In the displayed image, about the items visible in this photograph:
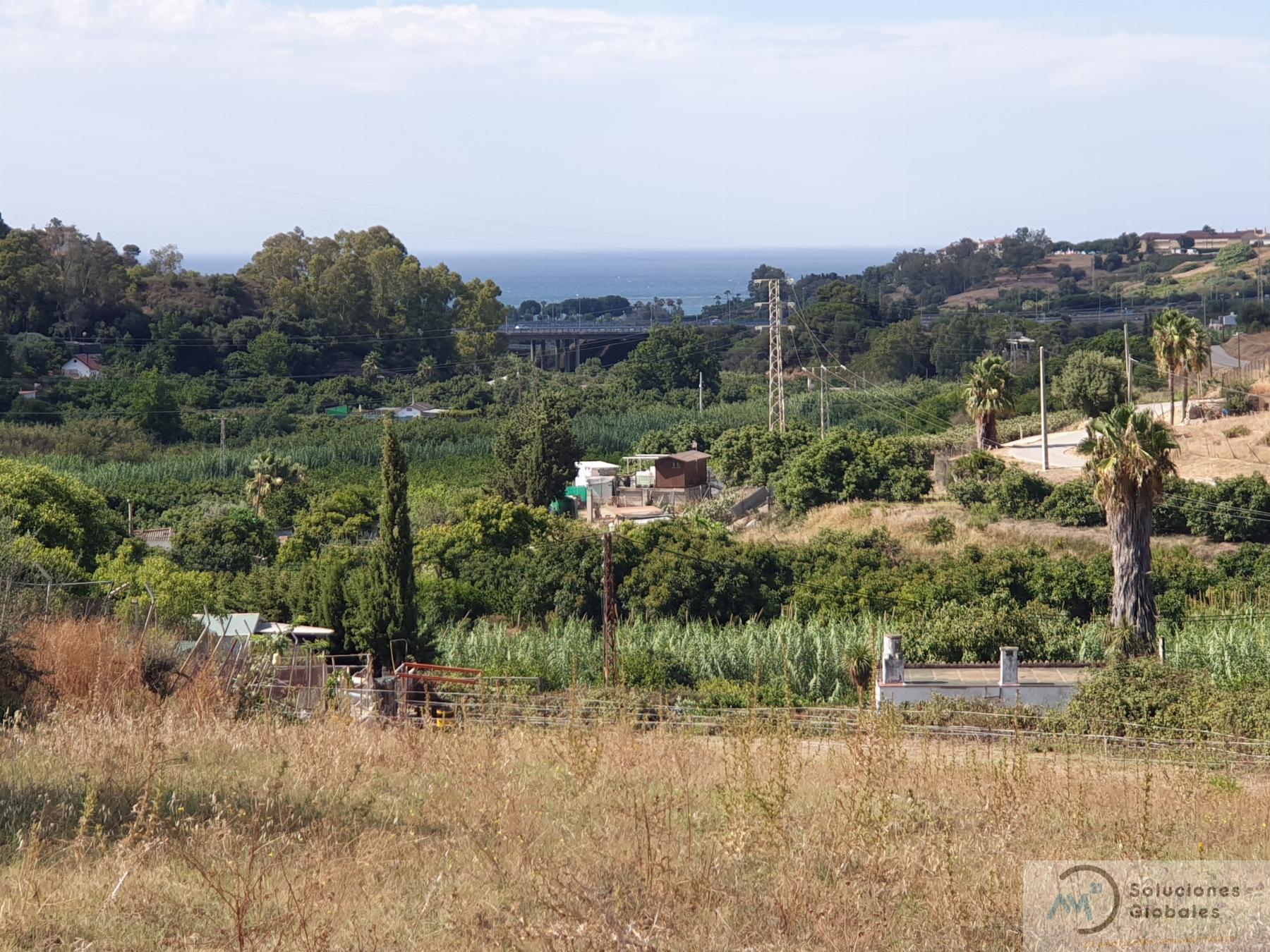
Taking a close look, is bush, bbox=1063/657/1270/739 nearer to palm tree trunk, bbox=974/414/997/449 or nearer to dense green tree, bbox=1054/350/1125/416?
palm tree trunk, bbox=974/414/997/449

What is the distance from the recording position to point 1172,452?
123ft

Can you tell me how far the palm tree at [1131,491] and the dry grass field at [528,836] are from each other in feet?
47.8

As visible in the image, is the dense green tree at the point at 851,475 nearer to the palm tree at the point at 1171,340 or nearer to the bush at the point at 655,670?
the palm tree at the point at 1171,340

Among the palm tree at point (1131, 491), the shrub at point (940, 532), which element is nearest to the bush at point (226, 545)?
the shrub at point (940, 532)

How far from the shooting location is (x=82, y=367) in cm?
7175

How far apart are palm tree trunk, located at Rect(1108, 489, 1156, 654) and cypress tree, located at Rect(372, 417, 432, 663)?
1102cm

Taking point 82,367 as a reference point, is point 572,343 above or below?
below

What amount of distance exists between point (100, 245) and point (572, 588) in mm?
66469

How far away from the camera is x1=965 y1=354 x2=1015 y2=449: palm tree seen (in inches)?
1529

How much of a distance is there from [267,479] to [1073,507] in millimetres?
23667

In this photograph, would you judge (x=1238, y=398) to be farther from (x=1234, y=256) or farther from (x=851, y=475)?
(x=1234, y=256)

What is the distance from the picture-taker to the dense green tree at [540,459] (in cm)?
3950

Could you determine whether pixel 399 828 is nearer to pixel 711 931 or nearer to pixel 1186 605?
pixel 711 931

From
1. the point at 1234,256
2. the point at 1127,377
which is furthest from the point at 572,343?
the point at 1234,256
